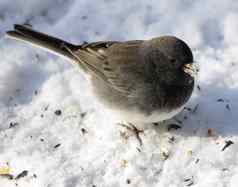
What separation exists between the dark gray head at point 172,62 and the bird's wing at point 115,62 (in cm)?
9

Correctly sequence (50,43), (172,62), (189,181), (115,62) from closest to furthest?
(189,181)
(172,62)
(115,62)
(50,43)

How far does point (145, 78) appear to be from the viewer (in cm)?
357

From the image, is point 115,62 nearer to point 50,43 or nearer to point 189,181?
point 50,43

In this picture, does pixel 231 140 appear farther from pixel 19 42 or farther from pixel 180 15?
pixel 19 42

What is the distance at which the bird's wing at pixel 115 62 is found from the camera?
11.8ft

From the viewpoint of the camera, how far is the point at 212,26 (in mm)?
4246

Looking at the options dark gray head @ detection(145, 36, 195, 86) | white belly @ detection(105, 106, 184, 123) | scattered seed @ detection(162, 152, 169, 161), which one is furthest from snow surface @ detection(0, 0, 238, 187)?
dark gray head @ detection(145, 36, 195, 86)

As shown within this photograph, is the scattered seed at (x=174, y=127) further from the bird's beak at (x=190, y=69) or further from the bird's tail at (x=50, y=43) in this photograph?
the bird's tail at (x=50, y=43)

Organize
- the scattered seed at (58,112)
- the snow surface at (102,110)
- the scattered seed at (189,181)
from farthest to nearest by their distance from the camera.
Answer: the scattered seed at (58,112)
the snow surface at (102,110)
the scattered seed at (189,181)

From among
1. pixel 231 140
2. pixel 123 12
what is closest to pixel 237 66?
pixel 231 140

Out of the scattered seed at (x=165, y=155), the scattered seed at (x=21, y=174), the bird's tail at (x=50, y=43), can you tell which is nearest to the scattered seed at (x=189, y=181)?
the scattered seed at (x=165, y=155)

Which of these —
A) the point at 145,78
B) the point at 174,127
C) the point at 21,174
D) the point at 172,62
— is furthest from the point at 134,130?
the point at 21,174

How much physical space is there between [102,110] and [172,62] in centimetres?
60

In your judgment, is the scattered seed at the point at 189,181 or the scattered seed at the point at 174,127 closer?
the scattered seed at the point at 189,181
